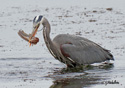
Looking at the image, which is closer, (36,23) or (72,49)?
(36,23)

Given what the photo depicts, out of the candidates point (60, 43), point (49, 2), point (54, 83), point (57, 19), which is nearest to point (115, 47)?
point (60, 43)

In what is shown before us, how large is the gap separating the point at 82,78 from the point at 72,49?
1795 millimetres

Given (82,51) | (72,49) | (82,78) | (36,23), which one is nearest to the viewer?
(82,78)

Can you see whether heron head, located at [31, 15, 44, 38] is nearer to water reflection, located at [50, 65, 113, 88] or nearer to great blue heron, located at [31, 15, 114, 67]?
great blue heron, located at [31, 15, 114, 67]

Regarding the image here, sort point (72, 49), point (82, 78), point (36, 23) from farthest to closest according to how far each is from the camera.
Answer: point (72, 49) < point (36, 23) < point (82, 78)

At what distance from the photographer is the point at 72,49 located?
12328 millimetres

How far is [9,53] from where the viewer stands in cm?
1441

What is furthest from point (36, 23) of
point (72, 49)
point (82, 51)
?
point (82, 51)

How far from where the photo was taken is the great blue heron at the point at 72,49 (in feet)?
39.0

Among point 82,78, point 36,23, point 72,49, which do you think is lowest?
point 82,78

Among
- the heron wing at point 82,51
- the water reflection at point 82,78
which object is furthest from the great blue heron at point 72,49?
the water reflection at point 82,78

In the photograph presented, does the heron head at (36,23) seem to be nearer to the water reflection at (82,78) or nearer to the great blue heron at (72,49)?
the great blue heron at (72,49)

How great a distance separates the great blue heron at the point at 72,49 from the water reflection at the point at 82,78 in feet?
2.16

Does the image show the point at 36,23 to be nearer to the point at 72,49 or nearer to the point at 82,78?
the point at 72,49
